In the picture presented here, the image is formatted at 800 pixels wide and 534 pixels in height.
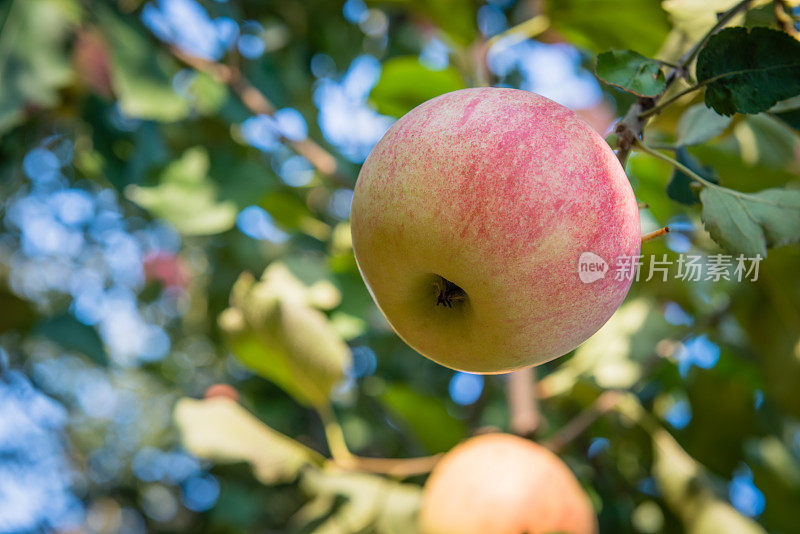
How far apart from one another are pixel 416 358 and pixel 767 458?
1159 millimetres

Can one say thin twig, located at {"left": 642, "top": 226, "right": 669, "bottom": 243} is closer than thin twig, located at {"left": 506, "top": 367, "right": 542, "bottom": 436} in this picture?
Yes

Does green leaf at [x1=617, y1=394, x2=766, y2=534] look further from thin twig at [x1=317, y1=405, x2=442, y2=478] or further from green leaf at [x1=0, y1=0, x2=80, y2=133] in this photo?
green leaf at [x1=0, y1=0, x2=80, y2=133]

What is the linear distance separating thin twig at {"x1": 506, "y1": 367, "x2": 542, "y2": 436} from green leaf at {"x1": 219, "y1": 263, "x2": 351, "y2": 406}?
0.39 m

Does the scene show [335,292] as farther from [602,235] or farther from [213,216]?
[602,235]

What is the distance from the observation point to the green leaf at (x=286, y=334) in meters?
1.22

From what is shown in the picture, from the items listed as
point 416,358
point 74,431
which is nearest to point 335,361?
point 416,358

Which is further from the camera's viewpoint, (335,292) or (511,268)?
(335,292)

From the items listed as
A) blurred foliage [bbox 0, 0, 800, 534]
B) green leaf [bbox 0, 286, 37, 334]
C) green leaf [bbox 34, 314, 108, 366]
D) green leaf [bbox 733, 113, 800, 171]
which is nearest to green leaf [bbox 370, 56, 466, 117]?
blurred foliage [bbox 0, 0, 800, 534]

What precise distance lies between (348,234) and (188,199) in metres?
0.38

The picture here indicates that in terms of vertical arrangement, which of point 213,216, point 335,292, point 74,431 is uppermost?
point 213,216

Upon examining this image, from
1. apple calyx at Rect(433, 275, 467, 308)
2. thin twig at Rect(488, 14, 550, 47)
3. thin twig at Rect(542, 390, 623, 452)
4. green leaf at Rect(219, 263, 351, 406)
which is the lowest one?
thin twig at Rect(542, 390, 623, 452)

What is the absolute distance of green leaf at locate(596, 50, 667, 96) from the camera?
1.97ft

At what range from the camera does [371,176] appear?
2.03 feet

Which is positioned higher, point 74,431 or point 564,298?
point 564,298
